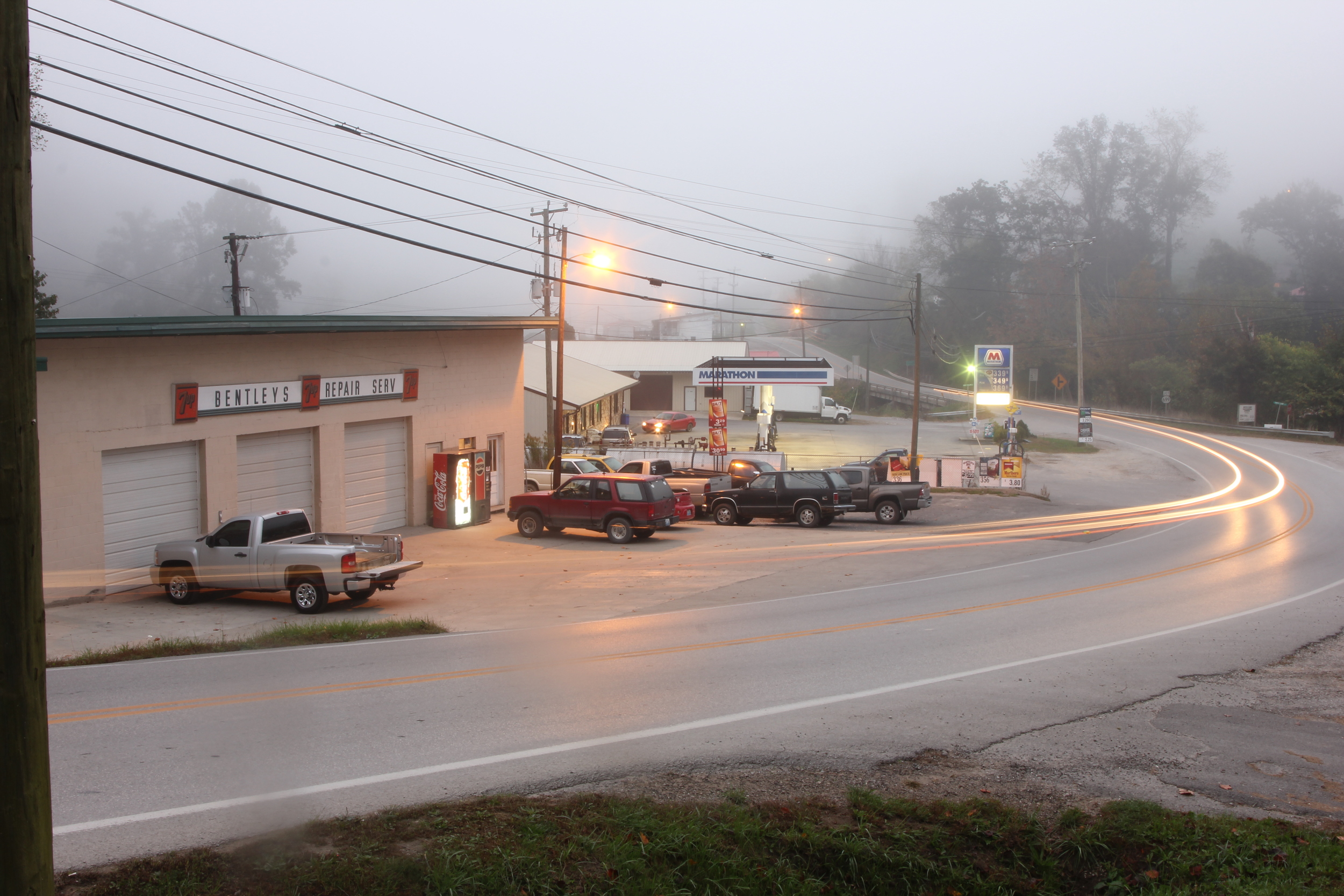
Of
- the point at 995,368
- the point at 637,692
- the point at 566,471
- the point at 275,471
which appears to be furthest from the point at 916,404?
the point at 637,692

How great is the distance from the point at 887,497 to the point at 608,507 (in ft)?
31.5

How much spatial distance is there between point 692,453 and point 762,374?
11.0 metres

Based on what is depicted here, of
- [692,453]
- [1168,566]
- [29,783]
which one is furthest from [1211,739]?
[692,453]

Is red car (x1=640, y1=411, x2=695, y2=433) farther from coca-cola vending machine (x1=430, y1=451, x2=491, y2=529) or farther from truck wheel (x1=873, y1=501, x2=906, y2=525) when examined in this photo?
coca-cola vending machine (x1=430, y1=451, x2=491, y2=529)

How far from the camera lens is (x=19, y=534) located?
325 cm

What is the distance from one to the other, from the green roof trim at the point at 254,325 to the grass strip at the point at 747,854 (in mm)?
14072

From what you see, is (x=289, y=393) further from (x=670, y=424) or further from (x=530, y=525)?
(x=670, y=424)

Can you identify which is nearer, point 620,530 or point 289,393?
point 289,393

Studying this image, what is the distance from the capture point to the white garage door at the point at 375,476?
79.4 ft

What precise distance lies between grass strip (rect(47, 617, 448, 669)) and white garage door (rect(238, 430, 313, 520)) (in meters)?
7.95

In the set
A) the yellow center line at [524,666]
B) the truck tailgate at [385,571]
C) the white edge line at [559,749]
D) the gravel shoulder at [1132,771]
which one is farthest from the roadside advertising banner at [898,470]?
the gravel shoulder at [1132,771]

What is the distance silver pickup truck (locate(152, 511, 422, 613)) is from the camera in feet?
50.1

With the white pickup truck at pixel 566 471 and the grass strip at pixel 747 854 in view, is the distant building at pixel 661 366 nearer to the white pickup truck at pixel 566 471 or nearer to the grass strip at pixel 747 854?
the white pickup truck at pixel 566 471

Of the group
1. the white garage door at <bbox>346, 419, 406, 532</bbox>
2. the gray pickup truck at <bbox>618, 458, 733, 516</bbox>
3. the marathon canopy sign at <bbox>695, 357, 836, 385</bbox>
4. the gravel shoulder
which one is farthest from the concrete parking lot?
the marathon canopy sign at <bbox>695, 357, 836, 385</bbox>
